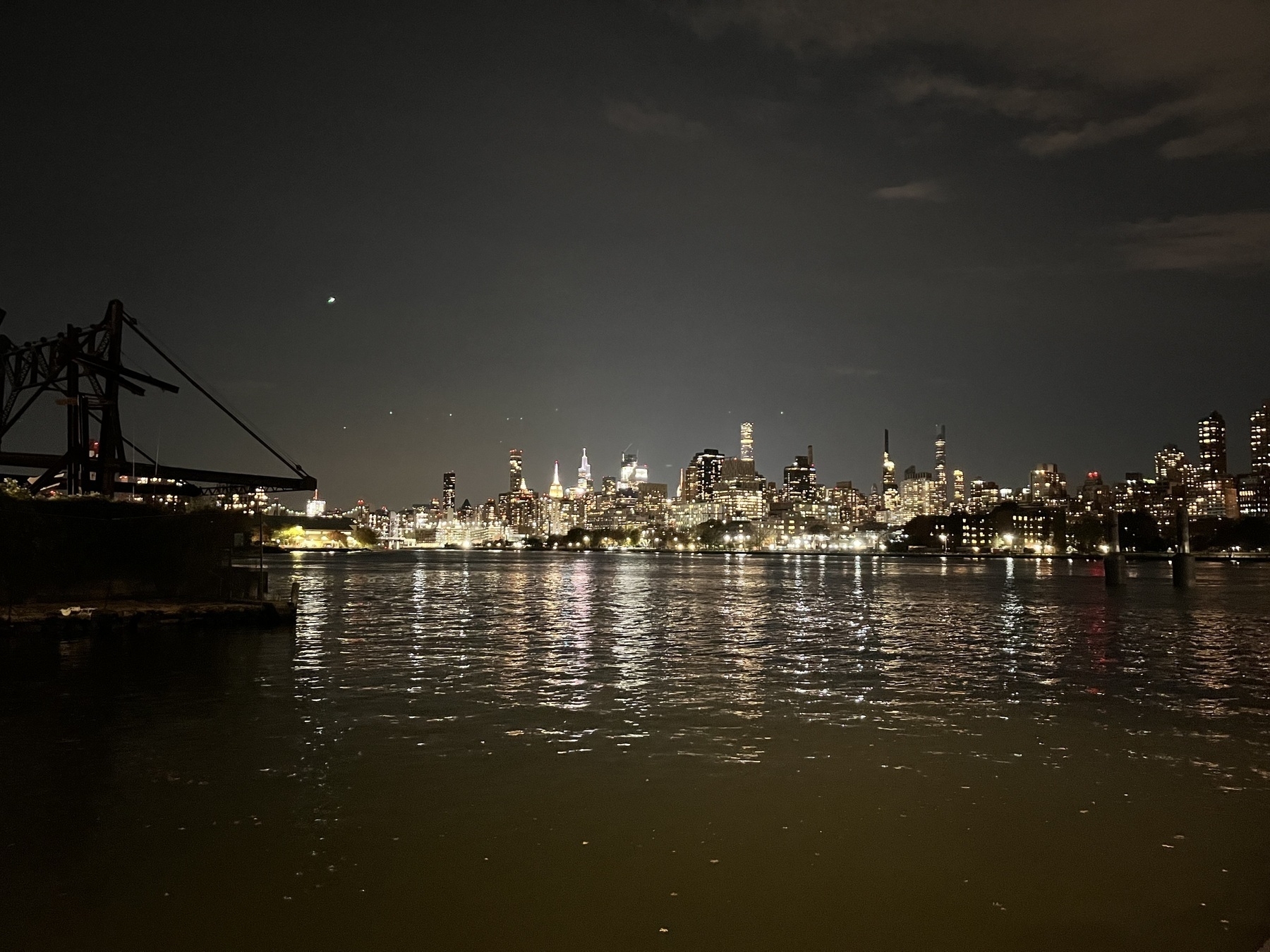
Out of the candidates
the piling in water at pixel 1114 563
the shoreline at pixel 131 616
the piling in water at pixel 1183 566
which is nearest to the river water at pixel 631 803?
the shoreline at pixel 131 616

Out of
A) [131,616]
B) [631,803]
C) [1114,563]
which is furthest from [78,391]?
[1114,563]

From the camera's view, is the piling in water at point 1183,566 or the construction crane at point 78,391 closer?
the construction crane at point 78,391

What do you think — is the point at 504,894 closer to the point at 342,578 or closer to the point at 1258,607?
the point at 1258,607

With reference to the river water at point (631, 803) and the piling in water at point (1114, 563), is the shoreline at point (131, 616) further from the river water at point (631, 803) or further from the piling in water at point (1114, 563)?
the piling in water at point (1114, 563)

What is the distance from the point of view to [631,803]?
12031mm

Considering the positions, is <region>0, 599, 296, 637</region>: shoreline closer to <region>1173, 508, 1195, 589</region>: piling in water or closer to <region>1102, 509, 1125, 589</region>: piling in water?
<region>1102, 509, 1125, 589</region>: piling in water

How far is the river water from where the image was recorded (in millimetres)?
8336

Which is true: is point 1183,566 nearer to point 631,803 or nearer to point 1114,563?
point 1114,563

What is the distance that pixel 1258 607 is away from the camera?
175ft

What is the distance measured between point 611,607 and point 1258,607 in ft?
125

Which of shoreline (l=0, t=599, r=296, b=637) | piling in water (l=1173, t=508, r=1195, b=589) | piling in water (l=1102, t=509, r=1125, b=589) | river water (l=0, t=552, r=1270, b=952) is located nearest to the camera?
river water (l=0, t=552, r=1270, b=952)

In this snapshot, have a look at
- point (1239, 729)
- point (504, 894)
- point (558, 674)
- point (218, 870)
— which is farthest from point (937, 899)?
point (558, 674)

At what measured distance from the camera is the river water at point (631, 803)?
27.3 ft

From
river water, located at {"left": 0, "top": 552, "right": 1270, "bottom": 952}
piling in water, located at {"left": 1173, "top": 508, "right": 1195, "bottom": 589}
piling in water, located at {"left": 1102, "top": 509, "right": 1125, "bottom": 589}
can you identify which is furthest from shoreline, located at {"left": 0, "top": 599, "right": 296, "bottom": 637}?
piling in water, located at {"left": 1173, "top": 508, "right": 1195, "bottom": 589}
